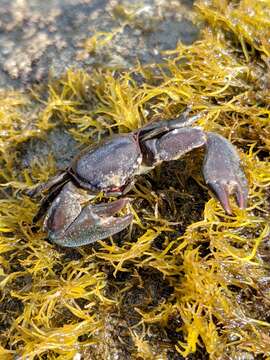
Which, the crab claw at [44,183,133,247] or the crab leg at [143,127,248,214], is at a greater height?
the crab leg at [143,127,248,214]

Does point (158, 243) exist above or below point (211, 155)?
below

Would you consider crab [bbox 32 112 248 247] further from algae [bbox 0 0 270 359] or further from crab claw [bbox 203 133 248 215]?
algae [bbox 0 0 270 359]

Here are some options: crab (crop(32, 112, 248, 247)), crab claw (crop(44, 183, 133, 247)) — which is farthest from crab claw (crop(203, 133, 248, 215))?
crab claw (crop(44, 183, 133, 247))

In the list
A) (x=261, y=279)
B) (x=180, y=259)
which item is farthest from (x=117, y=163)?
(x=261, y=279)

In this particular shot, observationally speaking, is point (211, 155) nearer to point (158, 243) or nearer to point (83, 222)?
point (158, 243)

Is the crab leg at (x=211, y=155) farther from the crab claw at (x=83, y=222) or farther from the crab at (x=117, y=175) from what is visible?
the crab claw at (x=83, y=222)

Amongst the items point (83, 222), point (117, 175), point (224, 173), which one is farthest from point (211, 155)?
point (83, 222)

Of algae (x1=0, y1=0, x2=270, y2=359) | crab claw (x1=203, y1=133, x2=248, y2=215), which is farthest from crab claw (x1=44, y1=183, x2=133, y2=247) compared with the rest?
crab claw (x1=203, y1=133, x2=248, y2=215)

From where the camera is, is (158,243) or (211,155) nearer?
(211,155)
